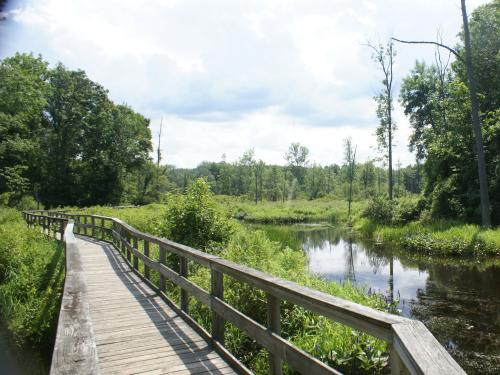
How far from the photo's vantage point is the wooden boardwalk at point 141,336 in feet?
15.0

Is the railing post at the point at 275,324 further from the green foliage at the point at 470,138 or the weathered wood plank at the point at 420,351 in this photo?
the green foliage at the point at 470,138

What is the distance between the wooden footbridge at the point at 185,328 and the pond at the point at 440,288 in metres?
5.07

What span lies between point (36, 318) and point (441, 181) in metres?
25.1

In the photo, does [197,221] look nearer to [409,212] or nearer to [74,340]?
[74,340]

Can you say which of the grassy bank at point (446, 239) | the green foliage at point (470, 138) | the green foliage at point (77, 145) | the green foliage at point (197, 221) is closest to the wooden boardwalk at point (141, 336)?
the green foliage at point (197, 221)

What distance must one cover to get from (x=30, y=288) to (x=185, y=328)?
27.1 feet

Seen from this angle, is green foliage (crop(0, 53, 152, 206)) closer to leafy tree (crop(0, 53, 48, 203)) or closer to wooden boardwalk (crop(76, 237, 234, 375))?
leafy tree (crop(0, 53, 48, 203))

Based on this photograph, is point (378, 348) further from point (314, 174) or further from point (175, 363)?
point (314, 174)

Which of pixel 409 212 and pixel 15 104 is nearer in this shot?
pixel 409 212

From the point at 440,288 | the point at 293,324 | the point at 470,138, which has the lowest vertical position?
the point at 440,288

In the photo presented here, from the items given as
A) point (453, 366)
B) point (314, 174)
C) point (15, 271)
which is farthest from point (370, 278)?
point (314, 174)

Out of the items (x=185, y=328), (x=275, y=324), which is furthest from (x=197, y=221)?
(x=275, y=324)

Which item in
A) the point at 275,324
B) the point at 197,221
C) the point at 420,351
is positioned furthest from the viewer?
the point at 197,221

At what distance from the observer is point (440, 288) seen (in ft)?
42.2
